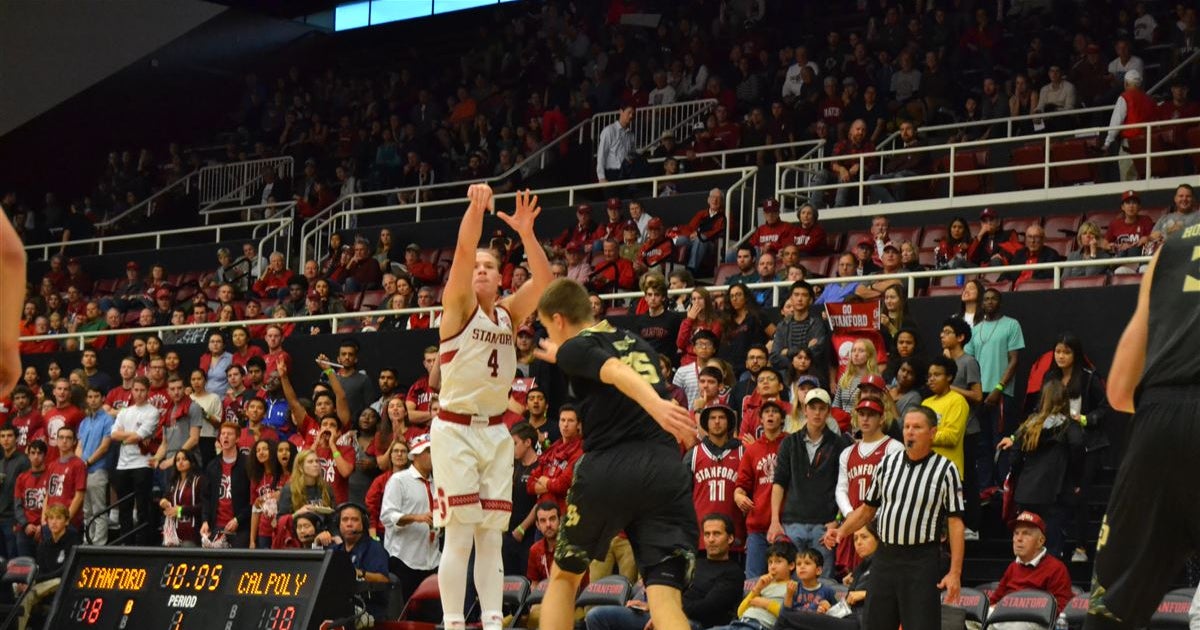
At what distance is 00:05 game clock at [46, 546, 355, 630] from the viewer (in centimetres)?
1154

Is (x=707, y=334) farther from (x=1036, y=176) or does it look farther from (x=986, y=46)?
(x=986, y=46)

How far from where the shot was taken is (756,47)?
24.7m

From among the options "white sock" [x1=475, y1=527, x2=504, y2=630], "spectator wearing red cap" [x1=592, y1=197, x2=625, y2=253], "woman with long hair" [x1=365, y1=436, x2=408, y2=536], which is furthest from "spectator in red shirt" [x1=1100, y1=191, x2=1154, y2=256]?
"white sock" [x1=475, y1=527, x2=504, y2=630]

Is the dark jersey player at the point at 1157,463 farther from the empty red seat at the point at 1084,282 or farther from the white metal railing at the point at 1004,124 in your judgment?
the white metal railing at the point at 1004,124

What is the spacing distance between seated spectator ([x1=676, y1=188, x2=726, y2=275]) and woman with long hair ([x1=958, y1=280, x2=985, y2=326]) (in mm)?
5291

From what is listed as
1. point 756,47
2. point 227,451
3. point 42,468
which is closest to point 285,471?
point 227,451

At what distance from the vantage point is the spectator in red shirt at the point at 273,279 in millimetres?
22884

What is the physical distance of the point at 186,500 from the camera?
16.9m

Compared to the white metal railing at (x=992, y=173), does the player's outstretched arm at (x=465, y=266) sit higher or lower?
lower

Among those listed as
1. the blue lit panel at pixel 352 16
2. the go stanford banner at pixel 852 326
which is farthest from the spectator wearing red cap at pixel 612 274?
the blue lit panel at pixel 352 16

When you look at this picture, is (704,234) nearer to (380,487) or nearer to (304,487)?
(380,487)

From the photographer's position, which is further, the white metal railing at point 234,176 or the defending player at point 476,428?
the white metal railing at point 234,176

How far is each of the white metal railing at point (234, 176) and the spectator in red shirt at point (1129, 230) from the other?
1728cm

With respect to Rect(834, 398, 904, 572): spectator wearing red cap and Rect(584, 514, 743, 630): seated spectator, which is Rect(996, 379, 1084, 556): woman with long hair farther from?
Rect(584, 514, 743, 630): seated spectator
